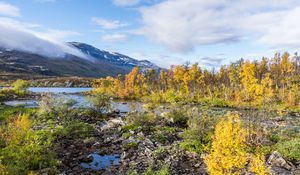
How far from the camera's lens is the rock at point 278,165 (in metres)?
19.3

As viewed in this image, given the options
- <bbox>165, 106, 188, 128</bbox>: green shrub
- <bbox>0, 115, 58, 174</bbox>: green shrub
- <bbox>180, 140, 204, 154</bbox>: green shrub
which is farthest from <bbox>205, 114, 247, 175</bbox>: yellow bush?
<bbox>165, 106, 188, 128</bbox>: green shrub

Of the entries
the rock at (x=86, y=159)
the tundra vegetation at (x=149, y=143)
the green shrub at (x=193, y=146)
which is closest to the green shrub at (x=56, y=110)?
the tundra vegetation at (x=149, y=143)

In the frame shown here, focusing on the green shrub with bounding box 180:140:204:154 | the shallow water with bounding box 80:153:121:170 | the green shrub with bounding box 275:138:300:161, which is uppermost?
the green shrub with bounding box 275:138:300:161

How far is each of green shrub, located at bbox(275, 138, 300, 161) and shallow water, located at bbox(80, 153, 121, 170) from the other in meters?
12.7

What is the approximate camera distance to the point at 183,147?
83.5 feet

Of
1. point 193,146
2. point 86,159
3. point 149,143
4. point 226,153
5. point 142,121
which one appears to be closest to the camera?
point 226,153

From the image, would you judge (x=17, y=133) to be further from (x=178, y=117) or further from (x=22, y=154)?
(x=178, y=117)

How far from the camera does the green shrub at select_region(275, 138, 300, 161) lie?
71.1ft

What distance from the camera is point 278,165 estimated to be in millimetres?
20359

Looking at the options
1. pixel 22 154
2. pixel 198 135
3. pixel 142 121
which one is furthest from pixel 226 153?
pixel 142 121

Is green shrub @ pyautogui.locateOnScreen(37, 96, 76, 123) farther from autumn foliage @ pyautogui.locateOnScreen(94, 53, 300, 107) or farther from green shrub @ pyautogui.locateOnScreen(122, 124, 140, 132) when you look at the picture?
autumn foliage @ pyautogui.locateOnScreen(94, 53, 300, 107)

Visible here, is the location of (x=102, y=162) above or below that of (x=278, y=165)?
below

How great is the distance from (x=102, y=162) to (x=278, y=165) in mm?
13044

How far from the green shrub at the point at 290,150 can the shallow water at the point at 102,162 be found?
12.7 m
